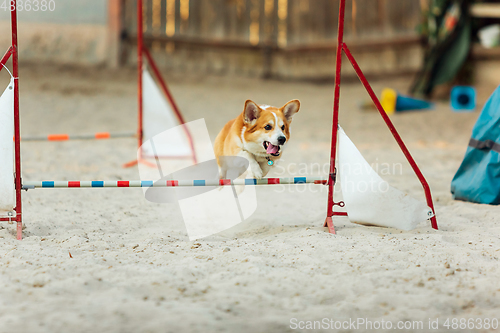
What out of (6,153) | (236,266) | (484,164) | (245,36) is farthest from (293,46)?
(236,266)

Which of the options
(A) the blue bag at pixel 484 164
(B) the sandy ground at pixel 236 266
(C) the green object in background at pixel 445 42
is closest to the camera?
(B) the sandy ground at pixel 236 266

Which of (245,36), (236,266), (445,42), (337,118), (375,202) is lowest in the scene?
(236,266)

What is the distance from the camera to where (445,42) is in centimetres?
815

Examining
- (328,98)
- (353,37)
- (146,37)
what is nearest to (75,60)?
(146,37)

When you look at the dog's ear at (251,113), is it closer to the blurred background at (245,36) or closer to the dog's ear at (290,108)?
the dog's ear at (290,108)

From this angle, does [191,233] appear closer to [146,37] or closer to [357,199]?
[357,199]

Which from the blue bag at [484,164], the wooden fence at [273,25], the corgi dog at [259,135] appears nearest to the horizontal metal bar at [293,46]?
the wooden fence at [273,25]

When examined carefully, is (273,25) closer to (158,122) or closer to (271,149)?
(158,122)

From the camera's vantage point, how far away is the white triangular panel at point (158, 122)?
465 cm

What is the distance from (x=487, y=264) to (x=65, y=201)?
2813mm

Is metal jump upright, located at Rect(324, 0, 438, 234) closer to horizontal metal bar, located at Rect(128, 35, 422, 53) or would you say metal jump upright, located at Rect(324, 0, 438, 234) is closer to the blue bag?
the blue bag

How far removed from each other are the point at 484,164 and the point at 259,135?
1.75 meters

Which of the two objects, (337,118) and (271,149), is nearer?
(337,118)

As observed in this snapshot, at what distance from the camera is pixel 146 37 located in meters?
9.47
